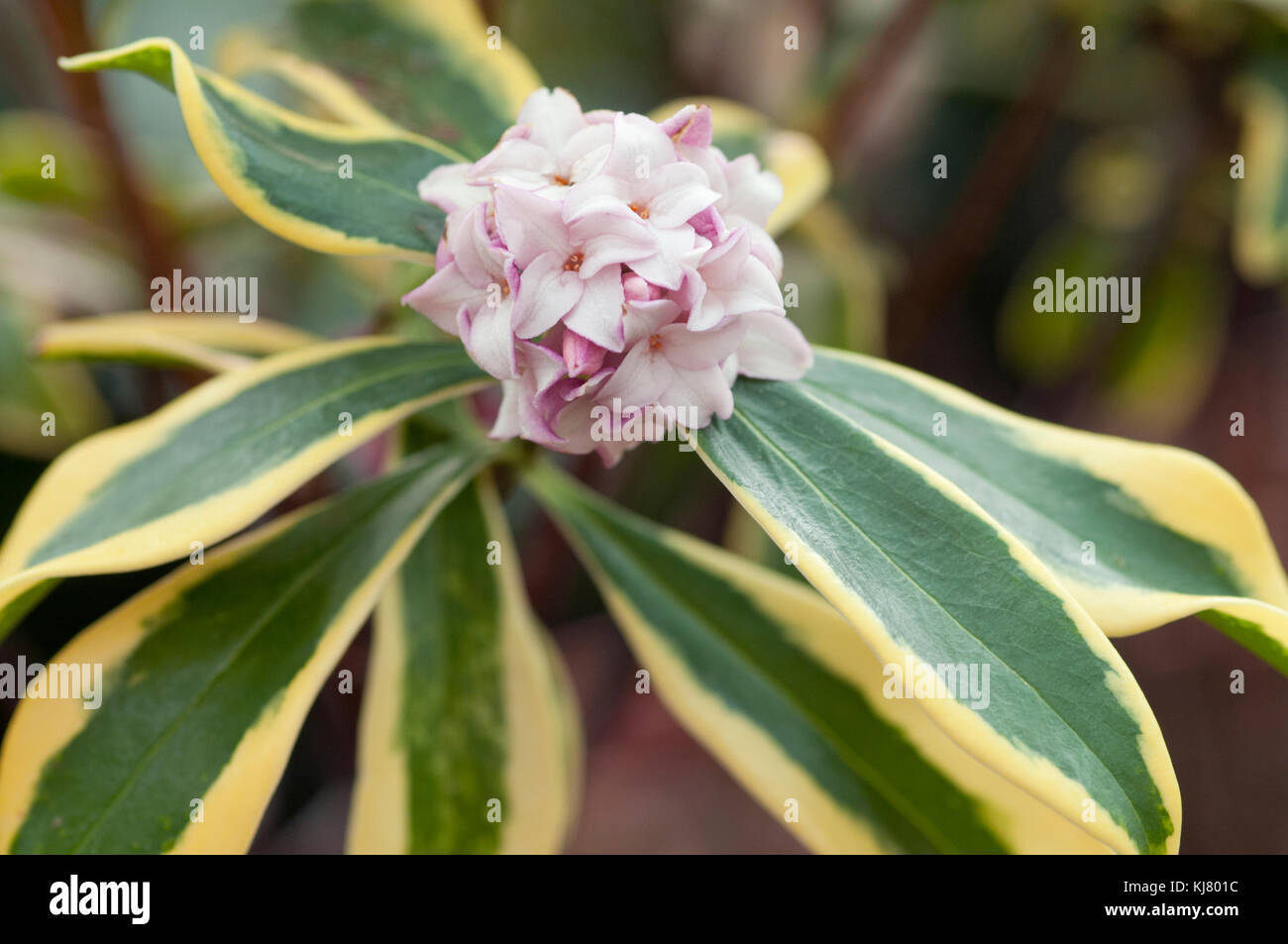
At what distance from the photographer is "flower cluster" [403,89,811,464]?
49 cm

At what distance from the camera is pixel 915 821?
0.69 m

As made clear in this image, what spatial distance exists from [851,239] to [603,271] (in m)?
0.83

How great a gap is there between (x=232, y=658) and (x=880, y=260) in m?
1.02

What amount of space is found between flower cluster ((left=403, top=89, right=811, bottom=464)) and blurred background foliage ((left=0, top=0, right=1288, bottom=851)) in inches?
11.4

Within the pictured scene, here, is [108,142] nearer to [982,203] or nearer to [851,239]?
[851,239]

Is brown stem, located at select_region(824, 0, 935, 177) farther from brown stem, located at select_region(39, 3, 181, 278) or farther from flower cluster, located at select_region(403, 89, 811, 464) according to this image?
brown stem, located at select_region(39, 3, 181, 278)

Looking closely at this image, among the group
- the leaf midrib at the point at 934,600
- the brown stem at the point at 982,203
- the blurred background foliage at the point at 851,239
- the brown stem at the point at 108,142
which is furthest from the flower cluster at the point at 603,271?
the brown stem at the point at 982,203

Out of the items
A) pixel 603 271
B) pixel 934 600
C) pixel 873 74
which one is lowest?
pixel 934 600

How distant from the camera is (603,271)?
495mm

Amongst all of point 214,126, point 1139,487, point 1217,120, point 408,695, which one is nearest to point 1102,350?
point 1217,120

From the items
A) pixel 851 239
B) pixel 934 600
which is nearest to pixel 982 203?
pixel 851 239

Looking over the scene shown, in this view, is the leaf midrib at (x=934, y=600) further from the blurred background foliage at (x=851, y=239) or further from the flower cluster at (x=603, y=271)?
the blurred background foliage at (x=851, y=239)

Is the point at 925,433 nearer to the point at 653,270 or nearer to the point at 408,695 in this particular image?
the point at 653,270

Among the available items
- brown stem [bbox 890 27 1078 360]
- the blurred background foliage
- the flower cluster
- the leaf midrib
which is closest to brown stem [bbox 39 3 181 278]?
the blurred background foliage
